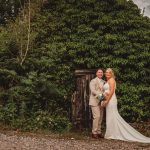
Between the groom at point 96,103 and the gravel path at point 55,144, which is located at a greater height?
the groom at point 96,103

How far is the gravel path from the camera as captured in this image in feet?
40.9

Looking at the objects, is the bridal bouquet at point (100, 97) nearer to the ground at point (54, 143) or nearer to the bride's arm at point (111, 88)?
the bride's arm at point (111, 88)

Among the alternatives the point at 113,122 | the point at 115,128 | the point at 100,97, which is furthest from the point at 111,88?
the point at 115,128

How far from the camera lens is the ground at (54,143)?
A: 41.1 feet

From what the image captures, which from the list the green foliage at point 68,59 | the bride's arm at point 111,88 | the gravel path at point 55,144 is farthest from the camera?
the green foliage at point 68,59

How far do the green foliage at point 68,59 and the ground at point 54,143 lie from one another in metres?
1.55

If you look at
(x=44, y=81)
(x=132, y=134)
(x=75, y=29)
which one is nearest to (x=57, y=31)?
(x=75, y=29)

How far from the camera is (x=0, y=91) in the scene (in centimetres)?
1792

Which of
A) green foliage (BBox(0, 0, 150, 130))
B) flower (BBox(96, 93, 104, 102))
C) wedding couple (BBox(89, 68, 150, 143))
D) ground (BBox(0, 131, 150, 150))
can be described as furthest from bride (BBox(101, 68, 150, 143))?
green foliage (BBox(0, 0, 150, 130))

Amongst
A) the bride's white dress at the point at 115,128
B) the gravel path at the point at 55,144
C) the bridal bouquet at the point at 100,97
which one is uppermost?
the bridal bouquet at the point at 100,97

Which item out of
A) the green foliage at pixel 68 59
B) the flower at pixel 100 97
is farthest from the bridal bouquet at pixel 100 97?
the green foliage at pixel 68 59

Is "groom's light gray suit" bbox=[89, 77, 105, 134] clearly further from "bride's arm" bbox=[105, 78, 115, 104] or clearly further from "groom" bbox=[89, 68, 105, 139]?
"bride's arm" bbox=[105, 78, 115, 104]

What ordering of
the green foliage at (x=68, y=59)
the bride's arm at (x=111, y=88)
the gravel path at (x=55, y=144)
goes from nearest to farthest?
the gravel path at (x=55, y=144)
the bride's arm at (x=111, y=88)
the green foliage at (x=68, y=59)

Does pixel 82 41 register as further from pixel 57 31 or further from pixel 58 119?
pixel 58 119
